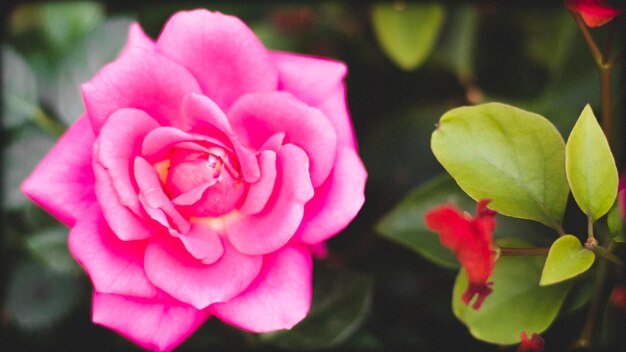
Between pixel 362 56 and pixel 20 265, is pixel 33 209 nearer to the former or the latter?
pixel 20 265

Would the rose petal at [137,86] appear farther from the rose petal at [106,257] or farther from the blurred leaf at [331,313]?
the blurred leaf at [331,313]

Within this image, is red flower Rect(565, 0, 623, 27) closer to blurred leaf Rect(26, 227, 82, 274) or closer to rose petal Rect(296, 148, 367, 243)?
rose petal Rect(296, 148, 367, 243)

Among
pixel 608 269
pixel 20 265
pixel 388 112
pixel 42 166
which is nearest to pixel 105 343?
pixel 20 265

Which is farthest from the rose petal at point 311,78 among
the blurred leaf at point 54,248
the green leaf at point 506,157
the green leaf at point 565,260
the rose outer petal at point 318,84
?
the blurred leaf at point 54,248

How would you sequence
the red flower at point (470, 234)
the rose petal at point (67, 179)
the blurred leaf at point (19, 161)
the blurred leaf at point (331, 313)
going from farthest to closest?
the blurred leaf at point (19, 161)
the blurred leaf at point (331, 313)
the rose petal at point (67, 179)
the red flower at point (470, 234)

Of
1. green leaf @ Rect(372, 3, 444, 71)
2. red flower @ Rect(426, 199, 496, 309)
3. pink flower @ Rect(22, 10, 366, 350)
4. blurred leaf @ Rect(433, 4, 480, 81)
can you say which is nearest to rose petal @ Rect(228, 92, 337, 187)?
pink flower @ Rect(22, 10, 366, 350)
